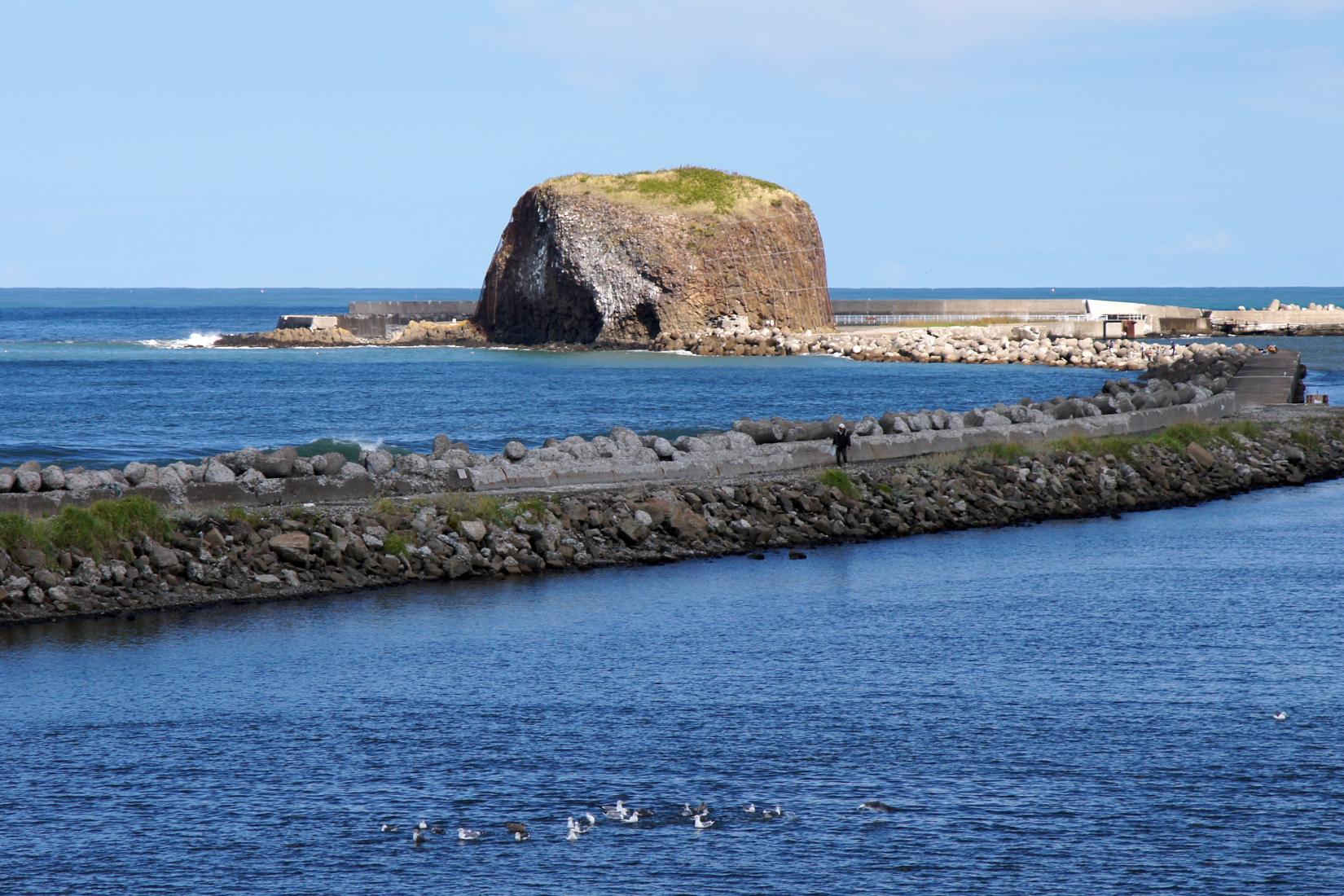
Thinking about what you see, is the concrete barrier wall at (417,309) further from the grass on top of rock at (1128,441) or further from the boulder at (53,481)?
the boulder at (53,481)

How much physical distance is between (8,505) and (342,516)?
4.41m

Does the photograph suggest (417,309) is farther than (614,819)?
Yes

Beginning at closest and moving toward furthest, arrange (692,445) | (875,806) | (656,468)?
1. (875,806)
2. (656,468)
3. (692,445)

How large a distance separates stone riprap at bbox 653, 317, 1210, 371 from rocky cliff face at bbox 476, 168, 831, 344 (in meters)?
1.61

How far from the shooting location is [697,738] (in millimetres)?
13672

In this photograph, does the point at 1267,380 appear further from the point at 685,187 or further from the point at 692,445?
the point at 685,187

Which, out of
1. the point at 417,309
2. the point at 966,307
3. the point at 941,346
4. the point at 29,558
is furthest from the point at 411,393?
the point at 417,309

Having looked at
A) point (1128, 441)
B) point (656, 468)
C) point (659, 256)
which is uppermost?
point (659, 256)

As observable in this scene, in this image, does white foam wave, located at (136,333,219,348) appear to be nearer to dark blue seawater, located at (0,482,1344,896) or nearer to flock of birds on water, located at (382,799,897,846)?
dark blue seawater, located at (0,482,1344,896)

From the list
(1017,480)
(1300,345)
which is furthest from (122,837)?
(1300,345)

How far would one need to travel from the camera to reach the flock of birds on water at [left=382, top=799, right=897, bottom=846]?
1115 cm

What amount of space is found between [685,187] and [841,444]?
239ft

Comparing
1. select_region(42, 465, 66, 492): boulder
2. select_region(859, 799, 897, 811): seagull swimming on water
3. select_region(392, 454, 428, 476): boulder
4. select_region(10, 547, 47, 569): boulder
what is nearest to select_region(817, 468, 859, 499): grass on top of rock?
select_region(392, 454, 428, 476): boulder

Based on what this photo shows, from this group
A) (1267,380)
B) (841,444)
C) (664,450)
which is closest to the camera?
(664,450)
